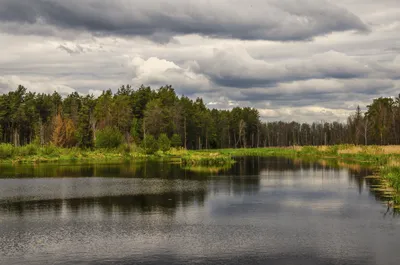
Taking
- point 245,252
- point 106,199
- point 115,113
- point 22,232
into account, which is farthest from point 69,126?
point 245,252

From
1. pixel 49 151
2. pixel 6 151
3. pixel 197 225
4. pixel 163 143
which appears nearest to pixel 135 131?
pixel 163 143

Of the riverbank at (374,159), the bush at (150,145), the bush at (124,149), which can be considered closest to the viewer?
the riverbank at (374,159)

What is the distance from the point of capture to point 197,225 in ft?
83.7

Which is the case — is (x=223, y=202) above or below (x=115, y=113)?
below

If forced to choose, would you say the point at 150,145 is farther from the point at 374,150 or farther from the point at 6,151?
the point at 374,150

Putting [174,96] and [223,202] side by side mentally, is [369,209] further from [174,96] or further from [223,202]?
[174,96]

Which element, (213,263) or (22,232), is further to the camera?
(22,232)

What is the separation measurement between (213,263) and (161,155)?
8706 cm

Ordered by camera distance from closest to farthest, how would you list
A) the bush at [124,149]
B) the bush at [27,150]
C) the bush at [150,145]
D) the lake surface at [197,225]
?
1. the lake surface at [197,225]
2. the bush at [27,150]
3. the bush at [124,149]
4. the bush at [150,145]

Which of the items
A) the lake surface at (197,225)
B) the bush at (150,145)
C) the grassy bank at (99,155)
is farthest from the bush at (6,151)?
the lake surface at (197,225)

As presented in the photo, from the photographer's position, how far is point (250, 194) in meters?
38.3

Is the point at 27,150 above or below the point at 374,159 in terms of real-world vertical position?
above

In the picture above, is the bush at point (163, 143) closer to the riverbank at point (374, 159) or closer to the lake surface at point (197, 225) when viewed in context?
the riverbank at point (374, 159)

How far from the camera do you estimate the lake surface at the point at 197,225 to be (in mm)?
19406
